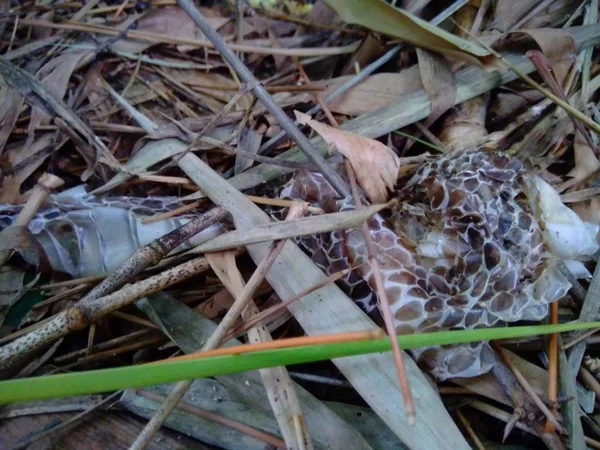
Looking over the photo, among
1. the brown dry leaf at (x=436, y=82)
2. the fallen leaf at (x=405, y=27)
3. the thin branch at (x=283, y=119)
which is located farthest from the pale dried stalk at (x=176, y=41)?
the thin branch at (x=283, y=119)

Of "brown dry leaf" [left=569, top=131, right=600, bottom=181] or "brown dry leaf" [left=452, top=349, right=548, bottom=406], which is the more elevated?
"brown dry leaf" [left=569, top=131, right=600, bottom=181]

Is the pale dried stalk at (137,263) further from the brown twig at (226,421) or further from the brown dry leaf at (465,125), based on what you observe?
the brown dry leaf at (465,125)

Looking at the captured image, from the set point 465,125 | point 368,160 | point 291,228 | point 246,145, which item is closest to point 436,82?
point 465,125

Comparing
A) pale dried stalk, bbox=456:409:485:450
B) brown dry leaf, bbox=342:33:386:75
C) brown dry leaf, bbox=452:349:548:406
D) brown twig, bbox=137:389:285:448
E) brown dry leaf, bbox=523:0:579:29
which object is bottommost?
pale dried stalk, bbox=456:409:485:450

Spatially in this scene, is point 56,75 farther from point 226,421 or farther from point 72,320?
point 226,421

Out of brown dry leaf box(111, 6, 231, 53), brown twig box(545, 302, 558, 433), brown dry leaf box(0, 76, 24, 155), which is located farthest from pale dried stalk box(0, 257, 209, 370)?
brown dry leaf box(111, 6, 231, 53)

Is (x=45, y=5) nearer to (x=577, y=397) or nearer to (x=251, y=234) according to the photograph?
(x=251, y=234)

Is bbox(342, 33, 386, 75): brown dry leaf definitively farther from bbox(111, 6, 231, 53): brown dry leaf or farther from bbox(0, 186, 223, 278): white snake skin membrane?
bbox(0, 186, 223, 278): white snake skin membrane
